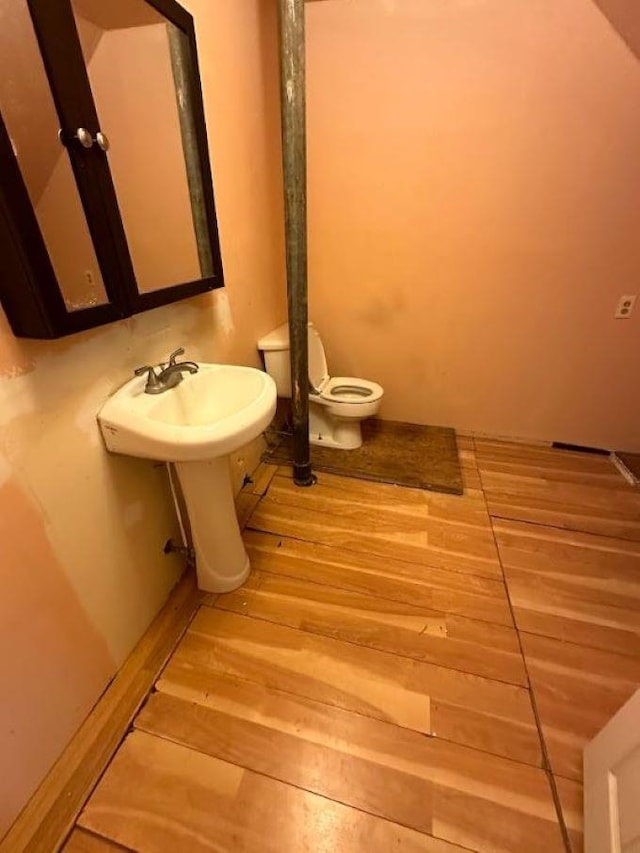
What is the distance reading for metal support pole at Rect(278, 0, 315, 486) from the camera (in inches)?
49.8

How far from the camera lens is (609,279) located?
1855 mm

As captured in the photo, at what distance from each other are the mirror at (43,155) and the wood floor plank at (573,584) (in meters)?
1.70

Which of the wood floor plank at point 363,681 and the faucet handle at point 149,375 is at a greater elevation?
the faucet handle at point 149,375

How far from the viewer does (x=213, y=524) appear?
1243mm

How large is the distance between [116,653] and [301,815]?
2.21 ft

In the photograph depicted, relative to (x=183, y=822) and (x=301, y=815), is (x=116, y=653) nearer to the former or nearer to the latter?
(x=183, y=822)

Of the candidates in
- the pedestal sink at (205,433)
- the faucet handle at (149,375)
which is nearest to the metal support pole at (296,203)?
the pedestal sink at (205,433)

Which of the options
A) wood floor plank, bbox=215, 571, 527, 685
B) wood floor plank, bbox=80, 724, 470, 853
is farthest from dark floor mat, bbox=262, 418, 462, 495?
wood floor plank, bbox=80, 724, 470, 853

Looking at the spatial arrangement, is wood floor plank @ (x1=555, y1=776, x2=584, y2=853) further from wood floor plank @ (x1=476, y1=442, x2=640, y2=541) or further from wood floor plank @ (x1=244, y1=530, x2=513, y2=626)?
wood floor plank @ (x1=476, y1=442, x2=640, y2=541)

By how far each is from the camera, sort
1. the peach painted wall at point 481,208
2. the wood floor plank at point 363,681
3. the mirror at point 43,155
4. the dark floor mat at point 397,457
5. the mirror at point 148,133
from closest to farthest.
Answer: the mirror at point 43,155 → the mirror at point 148,133 → the wood floor plank at point 363,681 → the peach painted wall at point 481,208 → the dark floor mat at point 397,457

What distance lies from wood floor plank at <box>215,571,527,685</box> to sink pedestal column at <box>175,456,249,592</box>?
0.27 feet

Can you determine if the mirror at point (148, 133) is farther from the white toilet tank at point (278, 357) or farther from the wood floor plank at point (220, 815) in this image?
the wood floor plank at point (220, 815)

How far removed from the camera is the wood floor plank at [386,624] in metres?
1.17

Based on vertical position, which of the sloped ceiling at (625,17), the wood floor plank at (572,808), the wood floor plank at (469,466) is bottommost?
the wood floor plank at (469,466)
